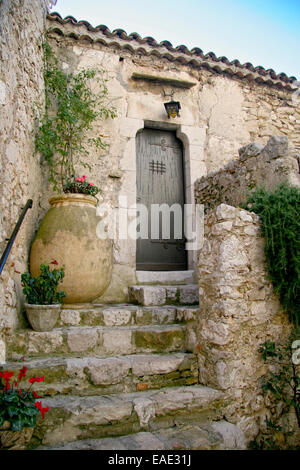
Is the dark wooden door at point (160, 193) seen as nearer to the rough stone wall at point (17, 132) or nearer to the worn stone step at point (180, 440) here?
the rough stone wall at point (17, 132)

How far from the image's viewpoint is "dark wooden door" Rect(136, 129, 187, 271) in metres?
4.50

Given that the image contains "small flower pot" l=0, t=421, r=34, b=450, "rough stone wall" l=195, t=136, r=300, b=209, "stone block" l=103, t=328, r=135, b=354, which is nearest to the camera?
"small flower pot" l=0, t=421, r=34, b=450

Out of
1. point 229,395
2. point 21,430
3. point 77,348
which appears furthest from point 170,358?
point 21,430

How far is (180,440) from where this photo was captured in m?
1.98

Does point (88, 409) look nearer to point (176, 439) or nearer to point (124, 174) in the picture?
point (176, 439)

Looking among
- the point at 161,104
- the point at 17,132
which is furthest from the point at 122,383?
the point at 161,104

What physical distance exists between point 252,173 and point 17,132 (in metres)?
2.46

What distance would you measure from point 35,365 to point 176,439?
3.60ft

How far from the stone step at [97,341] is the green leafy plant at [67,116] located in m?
1.93

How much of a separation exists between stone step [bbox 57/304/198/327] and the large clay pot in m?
0.26

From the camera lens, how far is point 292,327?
267 centimetres
